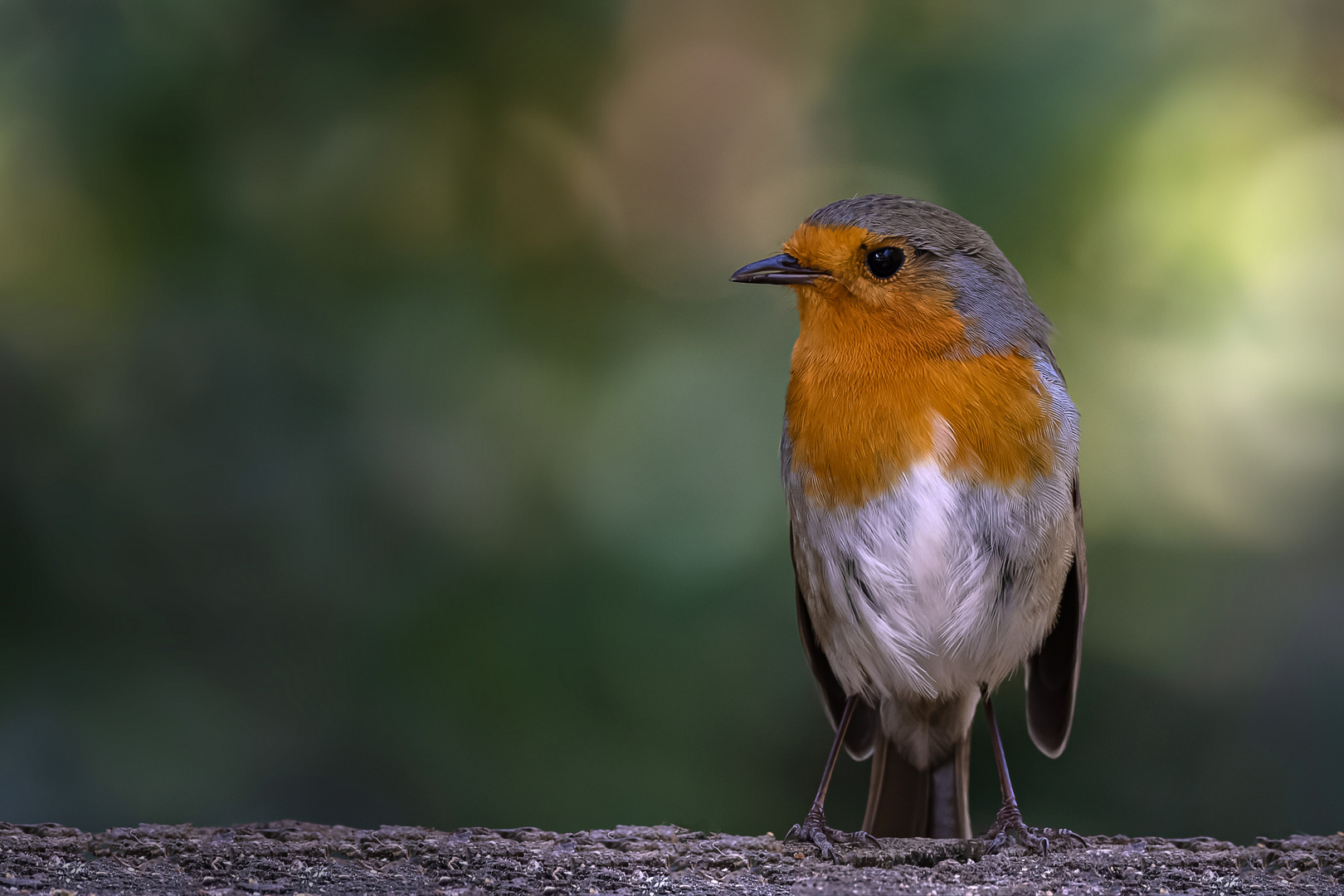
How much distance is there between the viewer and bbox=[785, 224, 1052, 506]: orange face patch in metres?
2.62

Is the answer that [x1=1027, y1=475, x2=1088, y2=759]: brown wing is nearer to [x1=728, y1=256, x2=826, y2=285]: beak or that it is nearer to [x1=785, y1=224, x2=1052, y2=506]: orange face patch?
[x1=785, y1=224, x2=1052, y2=506]: orange face patch

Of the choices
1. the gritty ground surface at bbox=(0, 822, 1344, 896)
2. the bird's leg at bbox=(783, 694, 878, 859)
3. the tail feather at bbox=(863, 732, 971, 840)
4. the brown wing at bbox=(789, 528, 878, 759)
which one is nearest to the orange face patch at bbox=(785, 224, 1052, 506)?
the brown wing at bbox=(789, 528, 878, 759)

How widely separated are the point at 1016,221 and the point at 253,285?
7.10ft

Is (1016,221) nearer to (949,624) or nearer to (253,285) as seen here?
(949,624)

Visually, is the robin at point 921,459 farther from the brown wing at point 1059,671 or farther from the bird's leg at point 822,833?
the brown wing at point 1059,671

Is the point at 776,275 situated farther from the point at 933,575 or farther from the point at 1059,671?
the point at 1059,671

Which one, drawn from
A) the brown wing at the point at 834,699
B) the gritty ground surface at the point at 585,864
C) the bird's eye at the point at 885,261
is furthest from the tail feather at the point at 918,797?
the bird's eye at the point at 885,261

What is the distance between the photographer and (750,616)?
3346 mm

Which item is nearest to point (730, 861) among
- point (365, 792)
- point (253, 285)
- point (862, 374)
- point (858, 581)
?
point (858, 581)

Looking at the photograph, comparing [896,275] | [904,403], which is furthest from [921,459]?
[896,275]

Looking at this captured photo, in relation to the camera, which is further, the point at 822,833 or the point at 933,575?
the point at 933,575

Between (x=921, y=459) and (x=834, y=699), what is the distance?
96cm

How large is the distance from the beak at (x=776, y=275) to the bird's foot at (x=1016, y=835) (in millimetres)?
1295

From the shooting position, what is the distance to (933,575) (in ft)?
8.91
